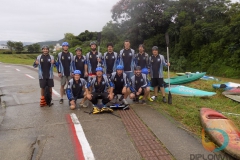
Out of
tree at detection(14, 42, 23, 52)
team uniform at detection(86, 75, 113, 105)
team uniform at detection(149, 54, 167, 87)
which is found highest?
tree at detection(14, 42, 23, 52)

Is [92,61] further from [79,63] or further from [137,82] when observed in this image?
[137,82]

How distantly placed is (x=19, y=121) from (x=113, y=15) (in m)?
27.7

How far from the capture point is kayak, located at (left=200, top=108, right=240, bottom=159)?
4004 millimetres

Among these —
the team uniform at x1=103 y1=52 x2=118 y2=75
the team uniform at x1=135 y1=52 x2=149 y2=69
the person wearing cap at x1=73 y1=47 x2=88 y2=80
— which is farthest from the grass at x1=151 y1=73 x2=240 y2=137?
the person wearing cap at x1=73 y1=47 x2=88 y2=80

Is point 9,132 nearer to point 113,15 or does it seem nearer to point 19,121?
point 19,121

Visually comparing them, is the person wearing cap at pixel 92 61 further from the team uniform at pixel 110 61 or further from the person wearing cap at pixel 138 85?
the person wearing cap at pixel 138 85

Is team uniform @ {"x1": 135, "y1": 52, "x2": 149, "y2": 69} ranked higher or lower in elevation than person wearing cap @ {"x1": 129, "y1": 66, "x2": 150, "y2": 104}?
higher

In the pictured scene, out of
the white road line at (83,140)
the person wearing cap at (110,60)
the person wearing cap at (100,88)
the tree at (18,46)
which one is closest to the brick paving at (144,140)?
the white road line at (83,140)

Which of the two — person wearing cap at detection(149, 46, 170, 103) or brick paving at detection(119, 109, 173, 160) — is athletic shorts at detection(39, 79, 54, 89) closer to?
brick paving at detection(119, 109, 173, 160)

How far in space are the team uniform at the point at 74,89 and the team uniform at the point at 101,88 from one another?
36 centimetres

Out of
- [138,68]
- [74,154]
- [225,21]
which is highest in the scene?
[225,21]

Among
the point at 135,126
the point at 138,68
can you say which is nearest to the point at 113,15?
the point at 138,68

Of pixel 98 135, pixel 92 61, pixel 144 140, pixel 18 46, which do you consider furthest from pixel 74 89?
pixel 18 46

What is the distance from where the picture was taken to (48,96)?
285 inches
